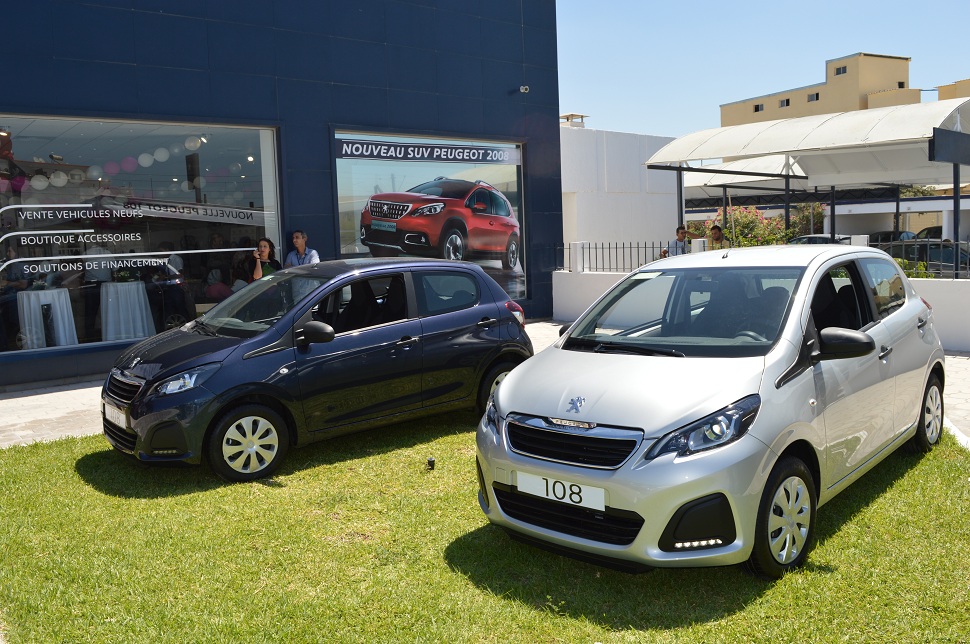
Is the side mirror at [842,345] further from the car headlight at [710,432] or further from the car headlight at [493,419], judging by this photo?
the car headlight at [493,419]

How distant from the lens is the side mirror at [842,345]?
4418 millimetres

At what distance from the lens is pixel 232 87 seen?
11344 mm

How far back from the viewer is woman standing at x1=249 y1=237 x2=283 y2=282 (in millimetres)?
11117

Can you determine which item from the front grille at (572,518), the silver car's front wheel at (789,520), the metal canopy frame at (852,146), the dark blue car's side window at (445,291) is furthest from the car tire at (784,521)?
the metal canopy frame at (852,146)

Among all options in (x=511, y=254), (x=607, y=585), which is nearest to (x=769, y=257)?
(x=607, y=585)

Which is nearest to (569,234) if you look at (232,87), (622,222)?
(622,222)

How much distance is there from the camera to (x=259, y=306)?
6875mm

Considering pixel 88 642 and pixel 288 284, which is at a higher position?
pixel 288 284

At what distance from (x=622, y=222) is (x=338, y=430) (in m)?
15.0

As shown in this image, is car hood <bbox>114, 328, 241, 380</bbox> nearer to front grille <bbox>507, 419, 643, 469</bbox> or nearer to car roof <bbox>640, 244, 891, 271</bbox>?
front grille <bbox>507, 419, 643, 469</bbox>

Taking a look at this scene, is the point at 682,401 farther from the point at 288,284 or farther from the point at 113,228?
the point at 113,228

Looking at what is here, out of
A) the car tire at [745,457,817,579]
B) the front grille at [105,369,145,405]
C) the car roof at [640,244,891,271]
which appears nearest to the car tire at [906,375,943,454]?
the car roof at [640,244,891,271]

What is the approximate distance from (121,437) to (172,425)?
0.62 metres

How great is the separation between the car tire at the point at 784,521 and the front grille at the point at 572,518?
63 cm
